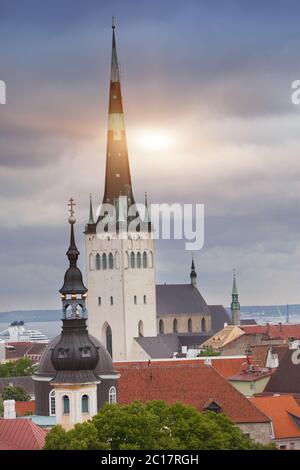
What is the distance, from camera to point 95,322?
11894 cm

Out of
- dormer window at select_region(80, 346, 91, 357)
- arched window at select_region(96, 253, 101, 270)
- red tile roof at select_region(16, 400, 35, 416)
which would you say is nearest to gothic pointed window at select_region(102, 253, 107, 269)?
arched window at select_region(96, 253, 101, 270)

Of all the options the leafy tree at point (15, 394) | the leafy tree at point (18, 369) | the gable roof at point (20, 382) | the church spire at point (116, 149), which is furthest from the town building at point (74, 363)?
the church spire at point (116, 149)

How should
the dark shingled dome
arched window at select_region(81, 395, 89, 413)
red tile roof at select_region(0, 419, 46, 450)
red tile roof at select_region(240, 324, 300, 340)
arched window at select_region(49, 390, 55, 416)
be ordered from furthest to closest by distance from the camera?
red tile roof at select_region(240, 324, 300, 340) → the dark shingled dome → arched window at select_region(49, 390, 55, 416) → arched window at select_region(81, 395, 89, 413) → red tile roof at select_region(0, 419, 46, 450)

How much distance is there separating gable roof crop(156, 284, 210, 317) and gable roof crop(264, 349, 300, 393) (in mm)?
59644

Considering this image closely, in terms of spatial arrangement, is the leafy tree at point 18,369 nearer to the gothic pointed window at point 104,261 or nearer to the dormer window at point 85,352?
the gothic pointed window at point 104,261

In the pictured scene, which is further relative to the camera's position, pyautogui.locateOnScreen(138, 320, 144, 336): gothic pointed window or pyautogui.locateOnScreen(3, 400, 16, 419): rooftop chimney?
pyautogui.locateOnScreen(138, 320, 144, 336): gothic pointed window

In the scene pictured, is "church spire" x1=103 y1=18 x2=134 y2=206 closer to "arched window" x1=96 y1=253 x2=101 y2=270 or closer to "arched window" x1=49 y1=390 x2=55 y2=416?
"arched window" x1=96 y1=253 x2=101 y2=270

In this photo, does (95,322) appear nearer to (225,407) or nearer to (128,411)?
(225,407)

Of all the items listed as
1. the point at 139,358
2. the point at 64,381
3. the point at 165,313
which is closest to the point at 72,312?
the point at 64,381

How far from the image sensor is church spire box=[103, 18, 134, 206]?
4552 inches

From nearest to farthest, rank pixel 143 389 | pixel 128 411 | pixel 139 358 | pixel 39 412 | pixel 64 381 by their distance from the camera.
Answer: pixel 128 411, pixel 64 381, pixel 39 412, pixel 143 389, pixel 139 358

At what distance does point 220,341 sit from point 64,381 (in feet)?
220

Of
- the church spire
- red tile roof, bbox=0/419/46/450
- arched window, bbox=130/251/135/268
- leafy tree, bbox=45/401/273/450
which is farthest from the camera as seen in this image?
arched window, bbox=130/251/135/268

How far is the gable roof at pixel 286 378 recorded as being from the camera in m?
74.4
